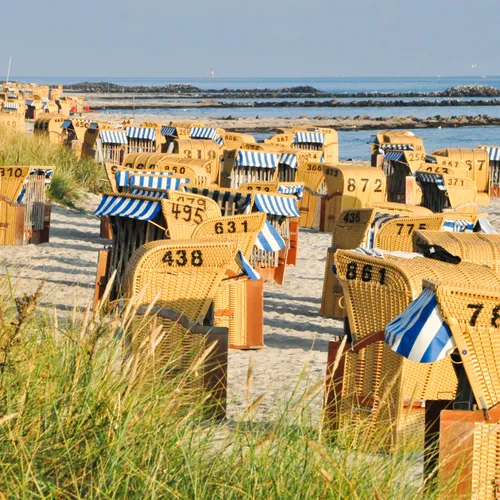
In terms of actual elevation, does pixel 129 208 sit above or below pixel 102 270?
above

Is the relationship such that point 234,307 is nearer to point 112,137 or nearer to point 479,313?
point 479,313

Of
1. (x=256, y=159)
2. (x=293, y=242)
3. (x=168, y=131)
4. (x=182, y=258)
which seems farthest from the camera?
(x=168, y=131)

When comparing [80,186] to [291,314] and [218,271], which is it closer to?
[291,314]

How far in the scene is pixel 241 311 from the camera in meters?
8.83

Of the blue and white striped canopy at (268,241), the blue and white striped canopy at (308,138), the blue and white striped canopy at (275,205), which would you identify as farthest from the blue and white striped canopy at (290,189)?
the blue and white striped canopy at (308,138)

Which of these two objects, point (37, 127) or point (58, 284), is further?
point (37, 127)

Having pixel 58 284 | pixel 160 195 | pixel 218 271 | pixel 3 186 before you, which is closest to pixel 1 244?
pixel 3 186

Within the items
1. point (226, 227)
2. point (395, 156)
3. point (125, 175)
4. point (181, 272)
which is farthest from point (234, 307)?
point (395, 156)

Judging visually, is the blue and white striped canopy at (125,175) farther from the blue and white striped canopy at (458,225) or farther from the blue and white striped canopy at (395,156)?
the blue and white striped canopy at (395,156)

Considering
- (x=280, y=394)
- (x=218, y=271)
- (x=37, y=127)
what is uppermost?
(x=37, y=127)

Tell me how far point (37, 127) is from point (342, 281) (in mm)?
27582

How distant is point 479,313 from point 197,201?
5551 mm

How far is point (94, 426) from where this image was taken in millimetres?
3914

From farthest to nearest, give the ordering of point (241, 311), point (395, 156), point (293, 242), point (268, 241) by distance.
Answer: point (395, 156), point (293, 242), point (268, 241), point (241, 311)
